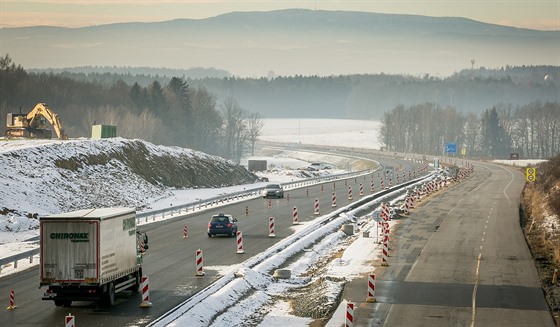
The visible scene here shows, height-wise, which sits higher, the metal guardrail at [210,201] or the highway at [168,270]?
the highway at [168,270]

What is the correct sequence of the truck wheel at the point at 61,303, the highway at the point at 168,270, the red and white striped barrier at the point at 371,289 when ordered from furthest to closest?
the red and white striped barrier at the point at 371,289, the truck wheel at the point at 61,303, the highway at the point at 168,270

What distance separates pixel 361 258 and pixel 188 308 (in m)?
17.0

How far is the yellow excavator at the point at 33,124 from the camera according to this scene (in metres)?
94.6

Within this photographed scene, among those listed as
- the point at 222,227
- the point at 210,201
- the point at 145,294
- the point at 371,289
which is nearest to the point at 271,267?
the point at 371,289

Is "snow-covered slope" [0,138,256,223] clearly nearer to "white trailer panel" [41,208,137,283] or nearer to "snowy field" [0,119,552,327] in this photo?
"snowy field" [0,119,552,327]

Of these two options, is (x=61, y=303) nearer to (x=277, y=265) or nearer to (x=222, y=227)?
(x=277, y=265)

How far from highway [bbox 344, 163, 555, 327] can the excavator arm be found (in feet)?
138

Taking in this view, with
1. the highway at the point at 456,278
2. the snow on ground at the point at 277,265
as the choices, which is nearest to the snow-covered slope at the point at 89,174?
the snow on ground at the point at 277,265

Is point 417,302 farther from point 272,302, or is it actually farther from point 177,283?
point 177,283

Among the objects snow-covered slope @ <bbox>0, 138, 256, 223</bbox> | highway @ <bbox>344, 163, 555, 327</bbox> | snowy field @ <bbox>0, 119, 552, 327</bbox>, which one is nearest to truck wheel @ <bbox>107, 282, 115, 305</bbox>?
snowy field @ <bbox>0, 119, 552, 327</bbox>

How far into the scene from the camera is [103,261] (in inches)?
1150

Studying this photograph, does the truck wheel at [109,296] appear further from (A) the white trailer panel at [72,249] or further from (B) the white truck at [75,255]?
(A) the white trailer panel at [72,249]

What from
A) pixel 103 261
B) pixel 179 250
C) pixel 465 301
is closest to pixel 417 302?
pixel 465 301

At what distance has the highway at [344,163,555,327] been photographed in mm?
31047
